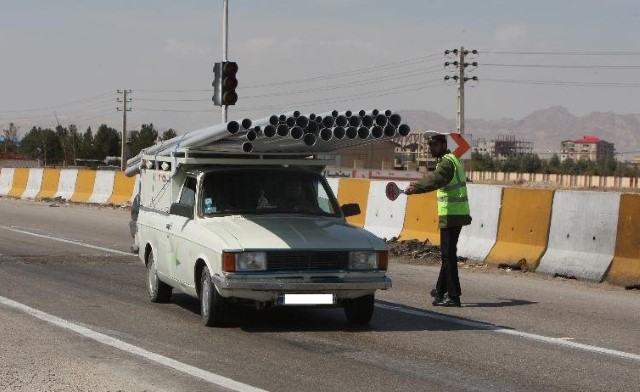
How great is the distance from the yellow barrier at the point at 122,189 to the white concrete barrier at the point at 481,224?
1807cm

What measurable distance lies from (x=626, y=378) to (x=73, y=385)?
3809mm

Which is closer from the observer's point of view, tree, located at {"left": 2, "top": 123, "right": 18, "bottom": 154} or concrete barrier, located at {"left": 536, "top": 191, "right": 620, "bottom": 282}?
concrete barrier, located at {"left": 536, "top": 191, "right": 620, "bottom": 282}

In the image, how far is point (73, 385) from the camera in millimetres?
7297

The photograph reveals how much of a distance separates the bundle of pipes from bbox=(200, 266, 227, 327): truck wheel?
1.22 meters

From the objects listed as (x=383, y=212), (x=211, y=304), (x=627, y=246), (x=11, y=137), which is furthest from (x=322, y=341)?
(x=11, y=137)

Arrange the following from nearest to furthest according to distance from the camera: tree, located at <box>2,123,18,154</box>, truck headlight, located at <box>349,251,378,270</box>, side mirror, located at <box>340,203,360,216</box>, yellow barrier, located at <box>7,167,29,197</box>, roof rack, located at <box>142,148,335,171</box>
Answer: truck headlight, located at <box>349,251,378,270</box> → roof rack, located at <box>142,148,335,171</box> → side mirror, located at <box>340,203,360,216</box> → yellow barrier, located at <box>7,167,29,197</box> → tree, located at <box>2,123,18,154</box>

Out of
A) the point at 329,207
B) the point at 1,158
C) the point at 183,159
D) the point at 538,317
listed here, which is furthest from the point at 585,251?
the point at 1,158

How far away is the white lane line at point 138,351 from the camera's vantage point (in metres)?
7.37

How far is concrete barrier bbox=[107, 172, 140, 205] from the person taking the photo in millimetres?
33438

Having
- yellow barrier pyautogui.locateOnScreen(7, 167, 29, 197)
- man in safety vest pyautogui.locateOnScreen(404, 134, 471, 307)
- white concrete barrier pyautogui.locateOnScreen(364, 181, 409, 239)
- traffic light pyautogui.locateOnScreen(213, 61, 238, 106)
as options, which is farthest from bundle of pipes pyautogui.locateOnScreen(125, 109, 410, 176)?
yellow barrier pyautogui.locateOnScreen(7, 167, 29, 197)

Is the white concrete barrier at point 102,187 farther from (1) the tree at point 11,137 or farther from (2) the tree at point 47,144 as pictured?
(1) the tree at point 11,137

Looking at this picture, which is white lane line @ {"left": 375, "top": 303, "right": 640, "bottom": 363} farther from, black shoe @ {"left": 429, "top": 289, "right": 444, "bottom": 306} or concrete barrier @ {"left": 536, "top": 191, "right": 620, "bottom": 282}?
concrete barrier @ {"left": 536, "top": 191, "right": 620, "bottom": 282}

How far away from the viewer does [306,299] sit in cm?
961

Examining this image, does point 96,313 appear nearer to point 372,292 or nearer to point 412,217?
point 372,292
